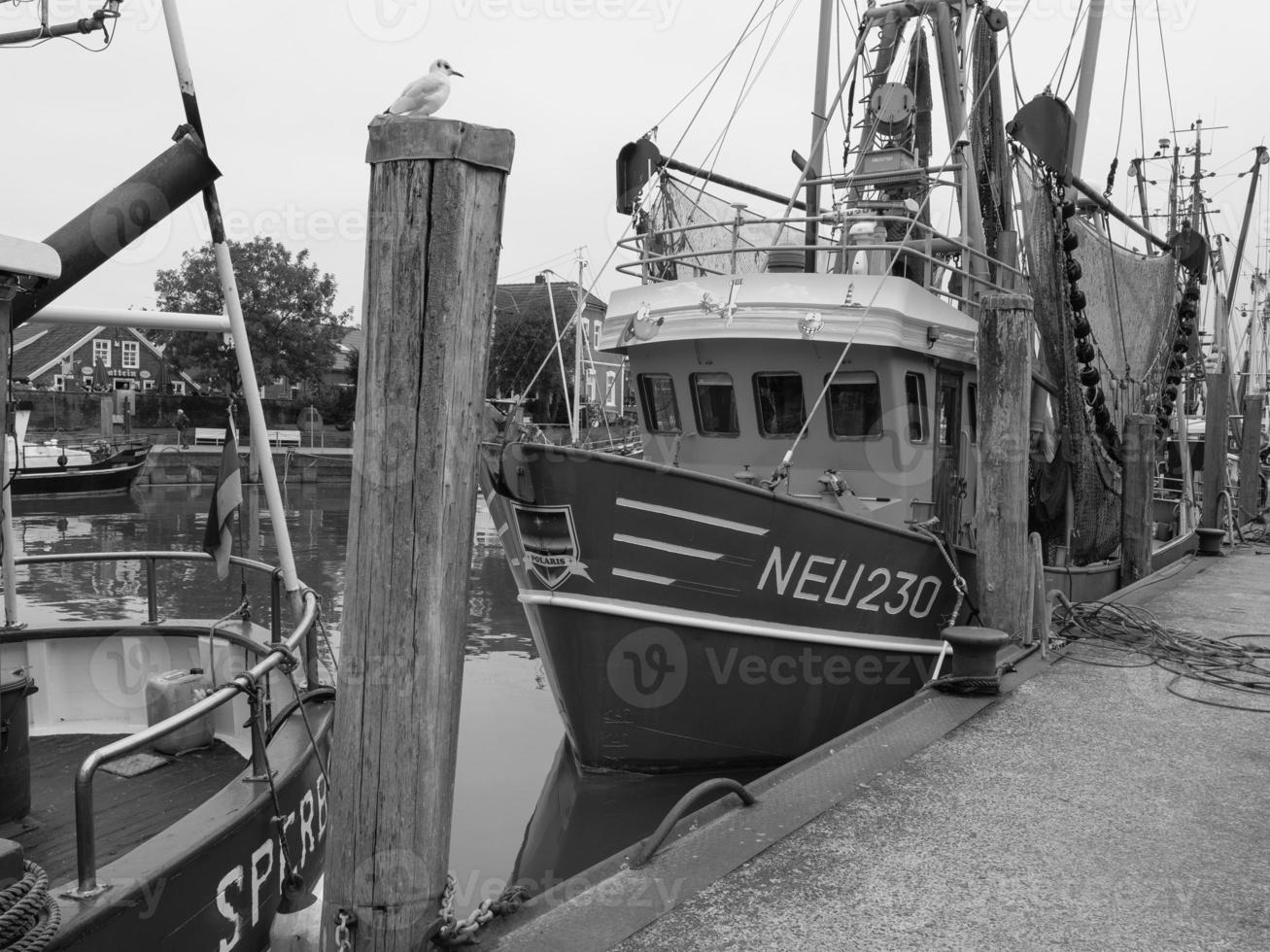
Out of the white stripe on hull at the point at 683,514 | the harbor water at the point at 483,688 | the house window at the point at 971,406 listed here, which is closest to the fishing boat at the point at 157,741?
the harbor water at the point at 483,688

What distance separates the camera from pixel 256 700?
3719 mm

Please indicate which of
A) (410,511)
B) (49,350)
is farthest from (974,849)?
(49,350)

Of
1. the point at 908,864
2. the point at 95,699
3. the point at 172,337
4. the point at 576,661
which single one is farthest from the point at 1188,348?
the point at 172,337

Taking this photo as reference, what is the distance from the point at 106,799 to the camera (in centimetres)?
462

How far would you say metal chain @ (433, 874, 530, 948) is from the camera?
3.09 m

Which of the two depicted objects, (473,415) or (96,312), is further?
(96,312)

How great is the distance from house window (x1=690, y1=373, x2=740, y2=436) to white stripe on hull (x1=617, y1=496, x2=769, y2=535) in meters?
2.37

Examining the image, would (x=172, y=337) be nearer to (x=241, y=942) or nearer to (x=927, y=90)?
(x=927, y=90)

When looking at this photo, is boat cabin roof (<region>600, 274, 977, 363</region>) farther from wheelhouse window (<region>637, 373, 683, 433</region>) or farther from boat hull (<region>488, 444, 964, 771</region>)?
boat hull (<region>488, 444, 964, 771</region>)

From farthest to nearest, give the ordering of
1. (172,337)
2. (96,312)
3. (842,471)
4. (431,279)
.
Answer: (172,337), (842,471), (96,312), (431,279)

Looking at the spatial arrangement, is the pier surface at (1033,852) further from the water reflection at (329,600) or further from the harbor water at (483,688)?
the water reflection at (329,600)

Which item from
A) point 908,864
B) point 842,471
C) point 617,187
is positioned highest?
point 617,187

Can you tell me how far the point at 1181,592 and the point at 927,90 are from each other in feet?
19.1

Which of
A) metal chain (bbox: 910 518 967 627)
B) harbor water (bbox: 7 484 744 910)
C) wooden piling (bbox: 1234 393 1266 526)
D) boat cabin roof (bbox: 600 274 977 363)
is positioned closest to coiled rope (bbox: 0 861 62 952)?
harbor water (bbox: 7 484 744 910)
